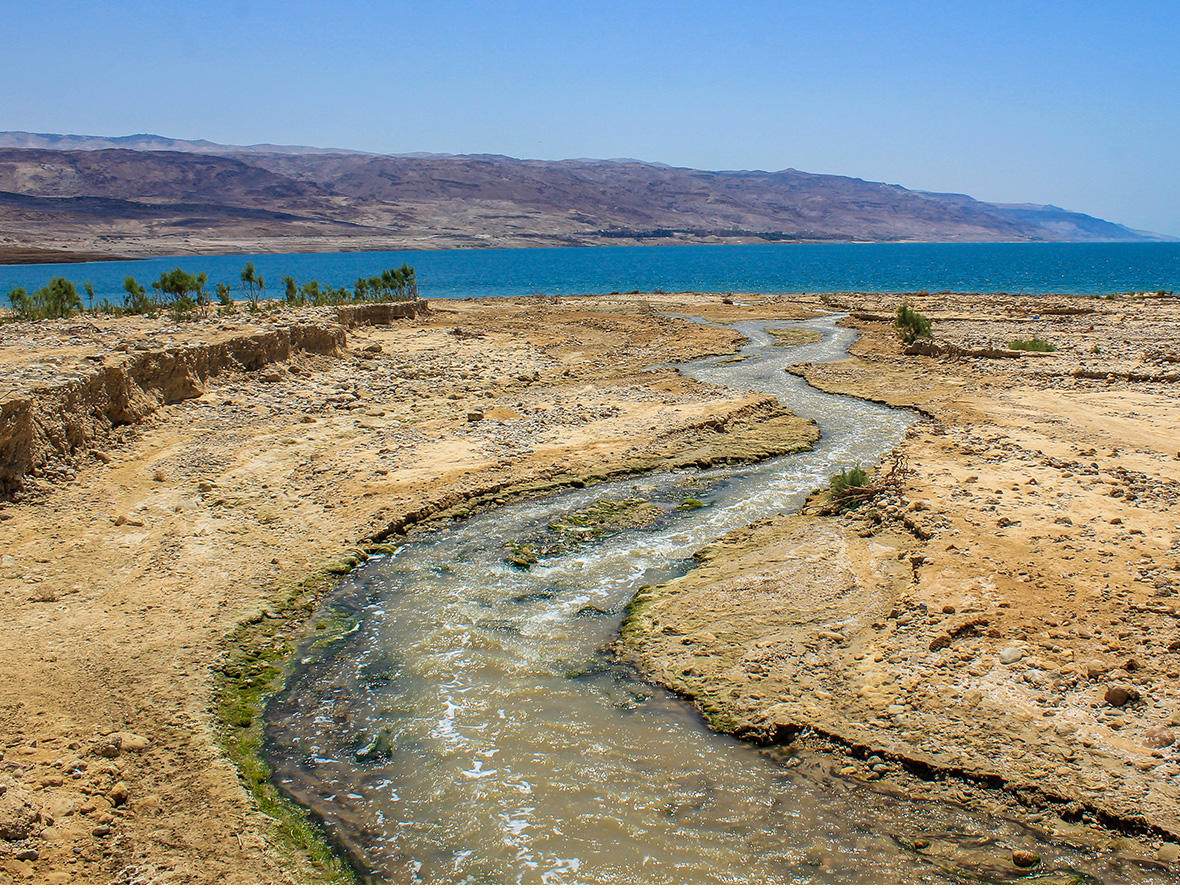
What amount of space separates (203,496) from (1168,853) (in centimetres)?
1436

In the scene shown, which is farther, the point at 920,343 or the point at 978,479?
the point at 920,343

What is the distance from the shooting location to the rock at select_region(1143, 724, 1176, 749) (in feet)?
23.2

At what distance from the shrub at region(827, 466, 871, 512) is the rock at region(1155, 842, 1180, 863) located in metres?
7.40

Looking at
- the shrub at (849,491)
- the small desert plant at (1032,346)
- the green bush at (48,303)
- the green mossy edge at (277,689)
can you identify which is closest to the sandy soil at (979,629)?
the shrub at (849,491)

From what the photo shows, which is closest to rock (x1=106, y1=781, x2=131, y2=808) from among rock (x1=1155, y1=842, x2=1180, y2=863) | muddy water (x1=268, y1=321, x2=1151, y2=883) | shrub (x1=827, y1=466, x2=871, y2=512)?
muddy water (x1=268, y1=321, x2=1151, y2=883)

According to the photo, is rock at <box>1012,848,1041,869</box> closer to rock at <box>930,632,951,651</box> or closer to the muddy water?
the muddy water

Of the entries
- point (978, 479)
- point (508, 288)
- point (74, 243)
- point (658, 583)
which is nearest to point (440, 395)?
point (658, 583)

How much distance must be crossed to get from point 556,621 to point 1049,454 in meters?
10.9

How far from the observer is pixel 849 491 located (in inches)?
539

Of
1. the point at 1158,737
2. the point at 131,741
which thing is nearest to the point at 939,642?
the point at 1158,737

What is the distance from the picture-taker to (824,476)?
634 inches

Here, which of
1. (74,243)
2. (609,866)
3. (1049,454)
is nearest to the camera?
(609,866)

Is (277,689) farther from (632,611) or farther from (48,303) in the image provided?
(48,303)

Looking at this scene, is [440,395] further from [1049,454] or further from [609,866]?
[609,866]
